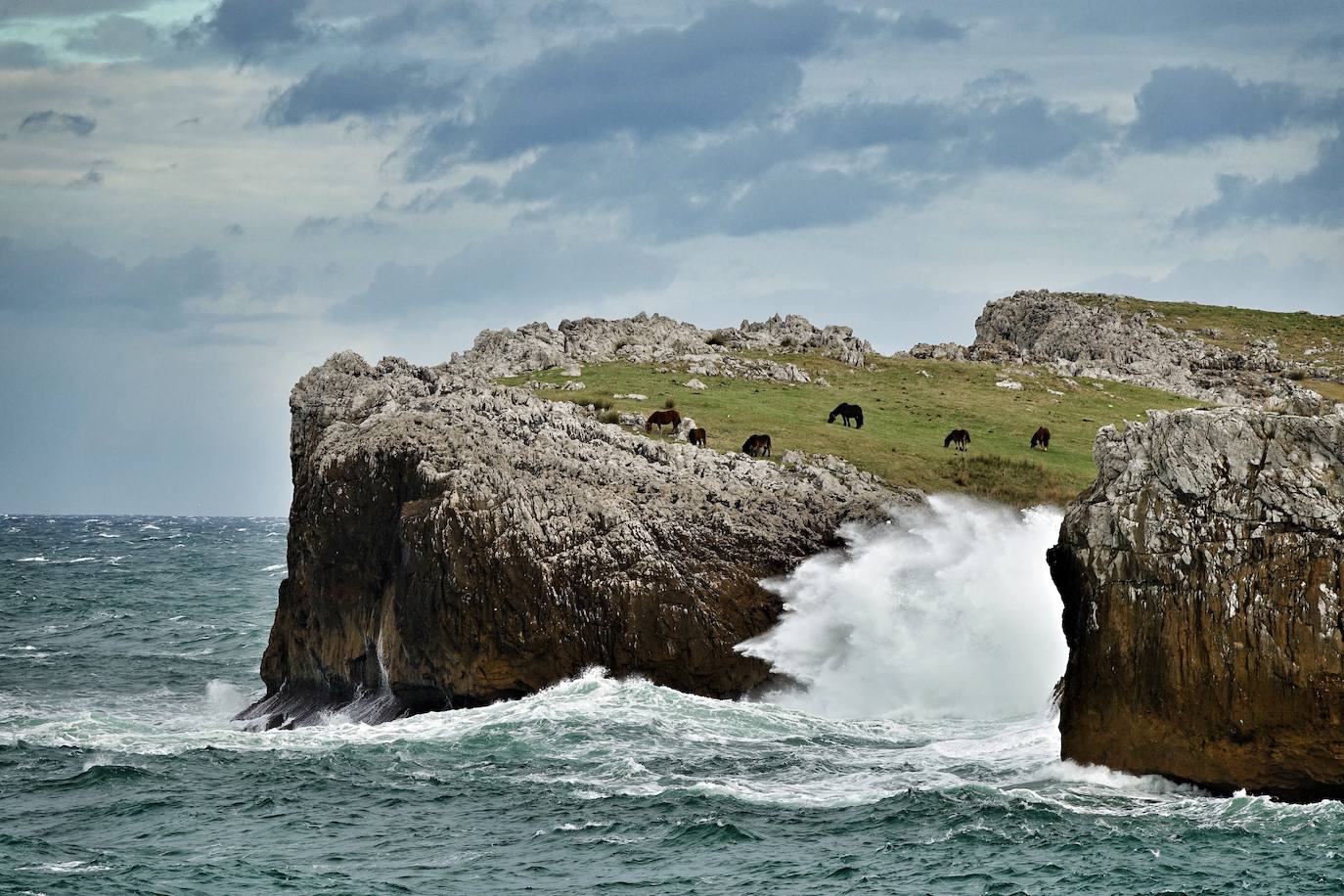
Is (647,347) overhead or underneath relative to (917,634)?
overhead

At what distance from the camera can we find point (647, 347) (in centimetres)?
6788

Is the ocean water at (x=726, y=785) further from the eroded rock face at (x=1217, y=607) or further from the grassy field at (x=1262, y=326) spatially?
the grassy field at (x=1262, y=326)

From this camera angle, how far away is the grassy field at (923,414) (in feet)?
152

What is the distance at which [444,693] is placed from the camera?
1506 inches

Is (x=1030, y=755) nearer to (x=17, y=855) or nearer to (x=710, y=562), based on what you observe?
(x=710, y=562)

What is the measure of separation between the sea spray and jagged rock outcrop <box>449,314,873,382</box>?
2376 centimetres

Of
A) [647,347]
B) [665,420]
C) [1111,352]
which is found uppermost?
[1111,352]

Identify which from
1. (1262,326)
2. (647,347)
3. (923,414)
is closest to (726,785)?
(923,414)

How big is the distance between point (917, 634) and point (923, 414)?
889 inches

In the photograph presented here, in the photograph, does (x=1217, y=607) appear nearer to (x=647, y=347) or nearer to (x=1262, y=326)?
(x=647, y=347)

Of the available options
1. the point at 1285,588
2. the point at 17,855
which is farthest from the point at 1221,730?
the point at 17,855

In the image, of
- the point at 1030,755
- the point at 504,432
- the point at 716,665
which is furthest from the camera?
the point at 504,432

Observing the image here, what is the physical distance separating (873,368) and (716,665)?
122ft

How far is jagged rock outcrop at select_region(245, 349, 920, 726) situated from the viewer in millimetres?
37844
